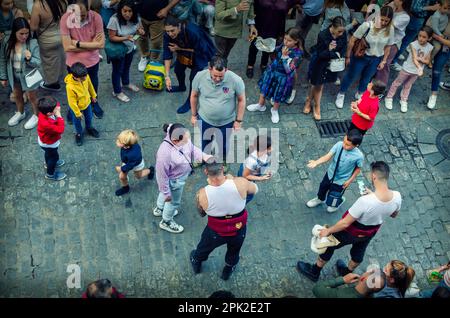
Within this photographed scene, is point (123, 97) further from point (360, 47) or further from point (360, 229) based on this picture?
point (360, 229)

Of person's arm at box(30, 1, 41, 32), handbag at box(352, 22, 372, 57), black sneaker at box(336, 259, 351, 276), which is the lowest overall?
black sneaker at box(336, 259, 351, 276)

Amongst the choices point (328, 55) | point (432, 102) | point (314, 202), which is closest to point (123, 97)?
point (328, 55)

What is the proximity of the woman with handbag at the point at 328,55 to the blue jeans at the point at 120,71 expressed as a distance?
309cm

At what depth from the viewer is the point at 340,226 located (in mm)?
5871

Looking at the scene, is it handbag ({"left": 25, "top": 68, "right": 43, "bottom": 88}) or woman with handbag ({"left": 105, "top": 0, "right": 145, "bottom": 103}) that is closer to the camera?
handbag ({"left": 25, "top": 68, "right": 43, "bottom": 88})

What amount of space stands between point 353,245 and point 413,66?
13.2ft

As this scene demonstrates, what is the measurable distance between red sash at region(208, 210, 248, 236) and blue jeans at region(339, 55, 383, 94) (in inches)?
167

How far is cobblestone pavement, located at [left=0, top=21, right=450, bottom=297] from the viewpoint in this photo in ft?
21.5

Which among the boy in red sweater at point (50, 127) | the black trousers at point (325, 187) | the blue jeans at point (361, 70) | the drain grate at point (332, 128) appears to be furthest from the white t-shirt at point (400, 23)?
the boy in red sweater at point (50, 127)

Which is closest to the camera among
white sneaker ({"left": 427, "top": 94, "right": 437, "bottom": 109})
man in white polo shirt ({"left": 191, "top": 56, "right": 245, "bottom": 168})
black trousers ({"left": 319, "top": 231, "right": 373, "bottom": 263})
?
black trousers ({"left": 319, "top": 231, "right": 373, "bottom": 263})

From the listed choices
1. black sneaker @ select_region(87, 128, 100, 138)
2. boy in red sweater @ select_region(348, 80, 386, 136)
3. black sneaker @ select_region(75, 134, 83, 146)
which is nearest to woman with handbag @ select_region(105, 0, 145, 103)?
black sneaker @ select_region(87, 128, 100, 138)

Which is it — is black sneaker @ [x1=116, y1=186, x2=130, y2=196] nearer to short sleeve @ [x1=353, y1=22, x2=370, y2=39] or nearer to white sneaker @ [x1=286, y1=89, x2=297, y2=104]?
white sneaker @ [x1=286, y1=89, x2=297, y2=104]

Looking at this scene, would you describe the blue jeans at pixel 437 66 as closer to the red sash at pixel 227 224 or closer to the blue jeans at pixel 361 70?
the blue jeans at pixel 361 70
